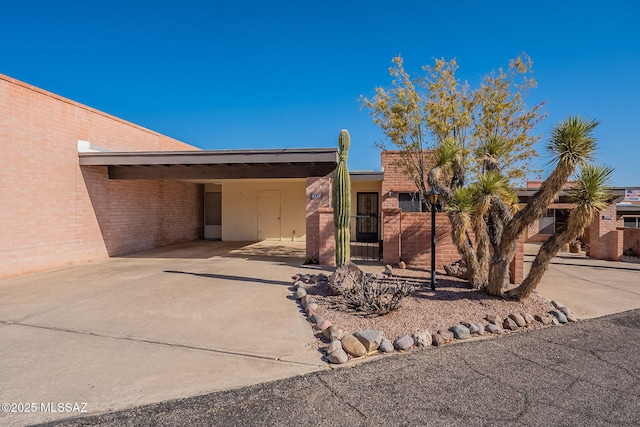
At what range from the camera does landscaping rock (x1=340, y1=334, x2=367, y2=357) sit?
149 inches

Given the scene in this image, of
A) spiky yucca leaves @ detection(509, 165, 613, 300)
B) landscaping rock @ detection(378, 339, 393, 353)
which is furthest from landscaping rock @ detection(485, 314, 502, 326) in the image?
landscaping rock @ detection(378, 339, 393, 353)

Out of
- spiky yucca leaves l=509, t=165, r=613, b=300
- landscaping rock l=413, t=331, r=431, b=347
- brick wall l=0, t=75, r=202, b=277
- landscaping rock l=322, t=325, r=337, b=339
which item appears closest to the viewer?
landscaping rock l=413, t=331, r=431, b=347

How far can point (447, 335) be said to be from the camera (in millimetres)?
4250

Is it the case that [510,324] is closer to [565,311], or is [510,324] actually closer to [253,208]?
[565,311]

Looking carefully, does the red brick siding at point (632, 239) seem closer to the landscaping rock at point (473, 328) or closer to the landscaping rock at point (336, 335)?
the landscaping rock at point (473, 328)

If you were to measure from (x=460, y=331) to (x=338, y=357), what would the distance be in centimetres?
185

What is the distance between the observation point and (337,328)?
4418 millimetres

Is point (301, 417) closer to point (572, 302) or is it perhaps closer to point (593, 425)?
point (593, 425)

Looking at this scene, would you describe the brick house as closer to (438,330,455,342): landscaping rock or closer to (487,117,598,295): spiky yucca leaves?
(487,117,598,295): spiky yucca leaves

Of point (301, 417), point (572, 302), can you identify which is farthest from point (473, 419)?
point (572, 302)

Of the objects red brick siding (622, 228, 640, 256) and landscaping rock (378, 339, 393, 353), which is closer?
landscaping rock (378, 339, 393, 353)

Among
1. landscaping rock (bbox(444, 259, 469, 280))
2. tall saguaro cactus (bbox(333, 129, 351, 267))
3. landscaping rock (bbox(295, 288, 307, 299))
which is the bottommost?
landscaping rock (bbox(295, 288, 307, 299))

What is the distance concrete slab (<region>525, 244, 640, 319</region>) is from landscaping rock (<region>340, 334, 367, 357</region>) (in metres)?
4.08

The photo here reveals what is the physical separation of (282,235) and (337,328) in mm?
12016
